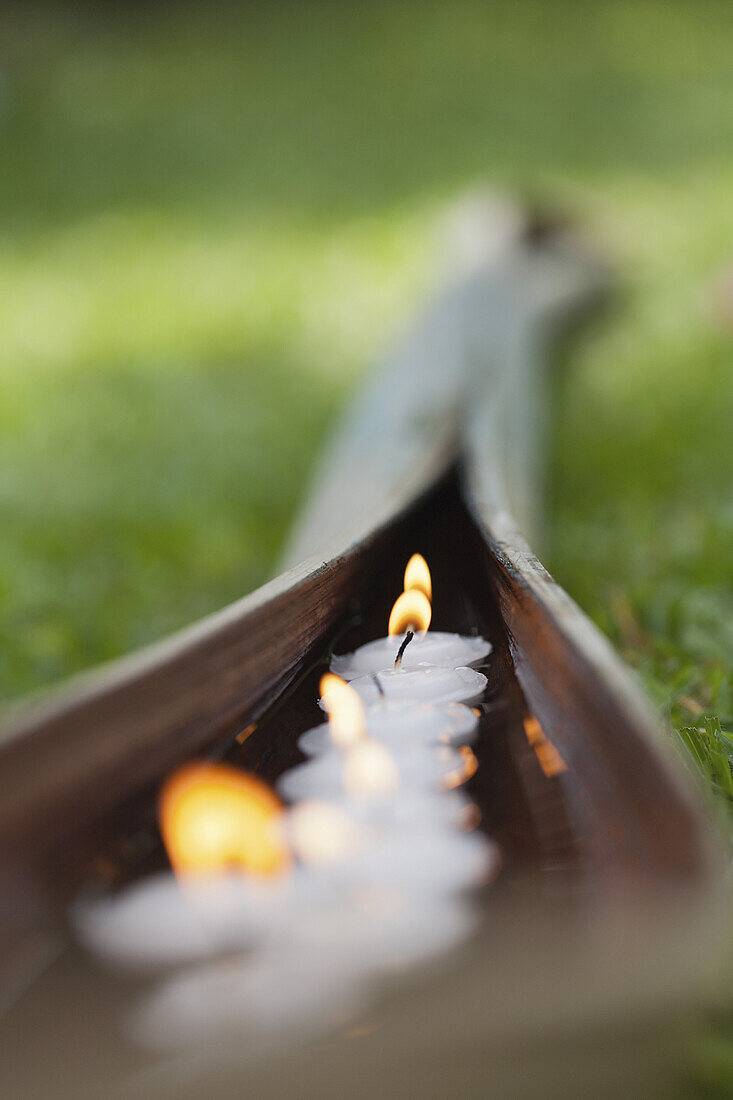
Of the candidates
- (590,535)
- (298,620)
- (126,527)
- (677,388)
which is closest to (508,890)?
(298,620)

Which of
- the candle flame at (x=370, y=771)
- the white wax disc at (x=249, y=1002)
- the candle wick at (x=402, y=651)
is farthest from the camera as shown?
the candle wick at (x=402, y=651)

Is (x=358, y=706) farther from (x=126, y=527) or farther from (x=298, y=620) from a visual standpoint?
(x=126, y=527)

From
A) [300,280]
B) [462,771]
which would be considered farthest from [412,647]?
[300,280]

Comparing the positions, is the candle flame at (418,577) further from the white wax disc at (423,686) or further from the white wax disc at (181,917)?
the white wax disc at (181,917)

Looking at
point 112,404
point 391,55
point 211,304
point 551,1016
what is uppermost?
point 391,55

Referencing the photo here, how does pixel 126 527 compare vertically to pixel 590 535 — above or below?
above

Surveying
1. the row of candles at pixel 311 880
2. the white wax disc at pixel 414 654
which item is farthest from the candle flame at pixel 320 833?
the white wax disc at pixel 414 654

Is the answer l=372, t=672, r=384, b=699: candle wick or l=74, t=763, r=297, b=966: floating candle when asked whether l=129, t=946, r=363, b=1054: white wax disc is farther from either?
l=372, t=672, r=384, b=699: candle wick

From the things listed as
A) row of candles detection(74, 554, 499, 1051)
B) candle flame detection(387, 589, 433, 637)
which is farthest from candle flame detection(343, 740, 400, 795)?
candle flame detection(387, 589, 433, 637)
